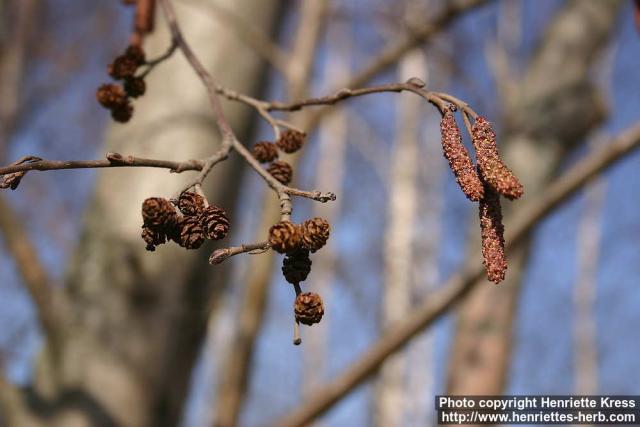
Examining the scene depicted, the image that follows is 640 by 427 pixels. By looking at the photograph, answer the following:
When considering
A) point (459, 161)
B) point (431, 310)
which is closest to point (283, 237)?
point (459, 161)

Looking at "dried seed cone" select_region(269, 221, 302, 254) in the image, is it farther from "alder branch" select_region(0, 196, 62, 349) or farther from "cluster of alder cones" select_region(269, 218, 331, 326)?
"alder branch" select_region(0, 196, 62, 349)

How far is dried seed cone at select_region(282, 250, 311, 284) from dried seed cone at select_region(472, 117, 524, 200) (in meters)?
0.15

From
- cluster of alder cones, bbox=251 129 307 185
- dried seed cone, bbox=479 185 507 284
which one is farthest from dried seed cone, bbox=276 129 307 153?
dried seed cone, bbox=479 185 507 284

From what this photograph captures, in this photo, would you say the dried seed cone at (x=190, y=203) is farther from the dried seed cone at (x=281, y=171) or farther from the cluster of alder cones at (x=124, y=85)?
the cluster of alder cones at (x=124, y=85)

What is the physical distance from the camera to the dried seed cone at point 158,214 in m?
0.55

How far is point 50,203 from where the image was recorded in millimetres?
8203

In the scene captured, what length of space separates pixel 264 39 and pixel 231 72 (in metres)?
0.20

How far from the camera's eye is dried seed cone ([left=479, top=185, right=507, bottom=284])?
511 millimetres

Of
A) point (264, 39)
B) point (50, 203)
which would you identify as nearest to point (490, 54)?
point (264, 39)

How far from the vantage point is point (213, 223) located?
55 centimetres

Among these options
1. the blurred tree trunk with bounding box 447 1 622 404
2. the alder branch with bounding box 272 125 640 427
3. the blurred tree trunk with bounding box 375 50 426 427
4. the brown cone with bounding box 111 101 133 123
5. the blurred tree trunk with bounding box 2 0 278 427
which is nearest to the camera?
the brown cone with bounding box 111 101 133 123

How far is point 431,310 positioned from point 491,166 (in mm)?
1089

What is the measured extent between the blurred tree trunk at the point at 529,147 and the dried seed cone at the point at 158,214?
7.37ft

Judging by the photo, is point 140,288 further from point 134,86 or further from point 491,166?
point 491,166
